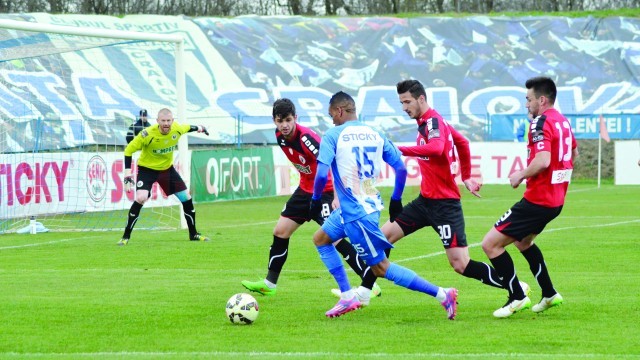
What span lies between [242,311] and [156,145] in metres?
8.38

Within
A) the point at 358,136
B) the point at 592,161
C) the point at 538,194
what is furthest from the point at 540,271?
the point at 592,161

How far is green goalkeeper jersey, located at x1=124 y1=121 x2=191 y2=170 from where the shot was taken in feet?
53.3

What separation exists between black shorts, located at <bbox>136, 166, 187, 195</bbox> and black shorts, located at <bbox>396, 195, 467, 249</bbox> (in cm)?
763

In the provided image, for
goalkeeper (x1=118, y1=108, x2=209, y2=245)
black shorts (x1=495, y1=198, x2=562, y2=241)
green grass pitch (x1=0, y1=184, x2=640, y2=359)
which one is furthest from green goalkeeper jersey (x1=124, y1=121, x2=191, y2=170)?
black shorts (x1=495, y1=198, x2=562, y2=241)

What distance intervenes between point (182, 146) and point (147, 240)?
2.27 metres

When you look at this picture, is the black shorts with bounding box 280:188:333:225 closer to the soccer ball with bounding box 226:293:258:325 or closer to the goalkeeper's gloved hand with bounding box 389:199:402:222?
the goalkeeper's gloved hand with bounding box 389:199:402:222

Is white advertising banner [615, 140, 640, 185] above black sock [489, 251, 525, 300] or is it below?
below

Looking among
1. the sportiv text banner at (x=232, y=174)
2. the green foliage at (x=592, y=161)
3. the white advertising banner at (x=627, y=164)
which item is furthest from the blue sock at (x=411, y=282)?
the green foliage at (x=592, y=161)

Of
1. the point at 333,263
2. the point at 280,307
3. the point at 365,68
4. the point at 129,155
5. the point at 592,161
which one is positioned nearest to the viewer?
the point at 333,263

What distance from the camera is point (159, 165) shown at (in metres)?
16.4

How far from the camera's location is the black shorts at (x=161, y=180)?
16.4m

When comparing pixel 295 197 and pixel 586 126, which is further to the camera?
pixel 586 126

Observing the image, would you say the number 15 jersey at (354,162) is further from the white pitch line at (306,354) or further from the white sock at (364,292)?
the white pitch line at (306,354)

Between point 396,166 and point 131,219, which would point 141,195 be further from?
point 396,166
